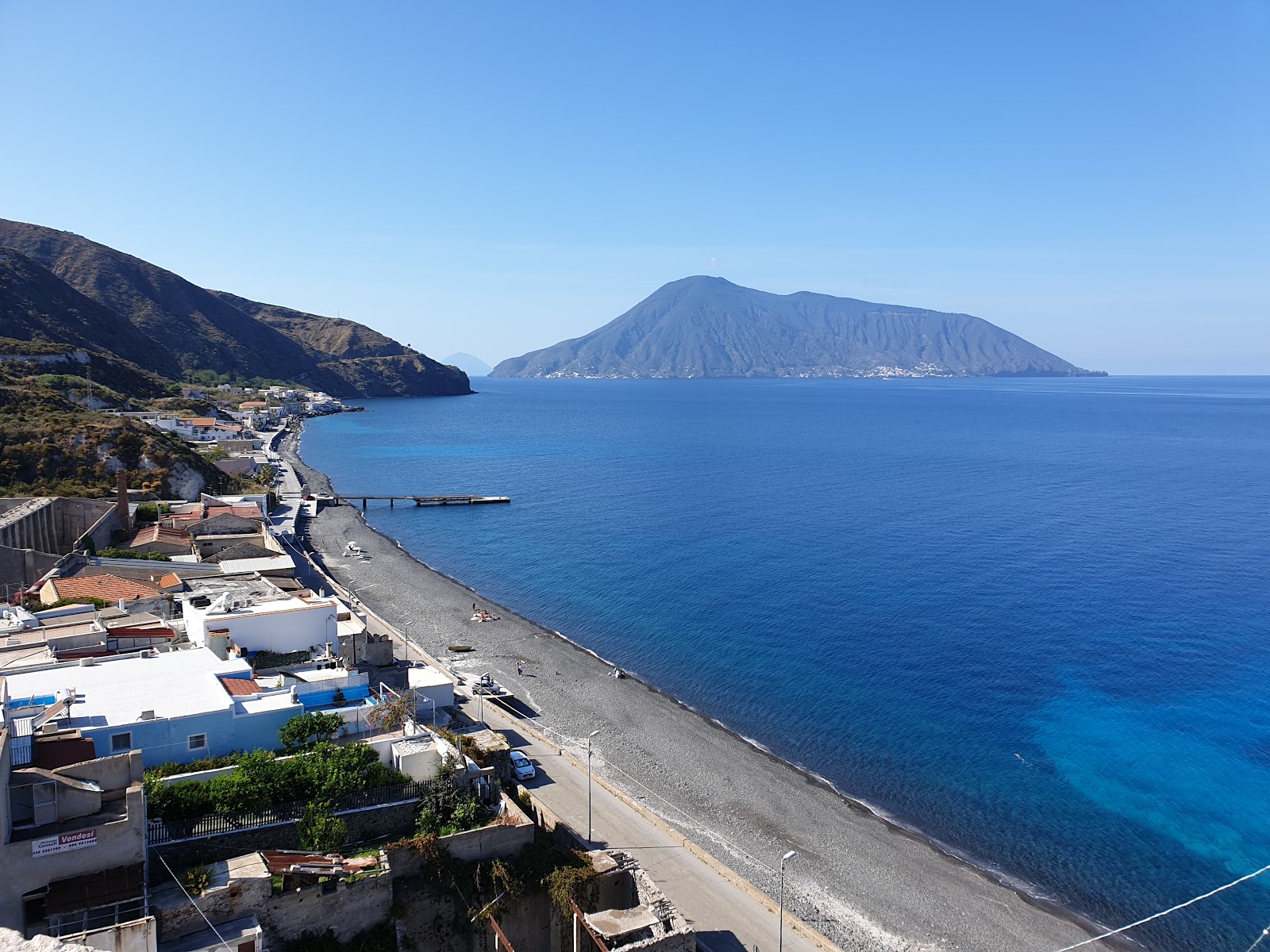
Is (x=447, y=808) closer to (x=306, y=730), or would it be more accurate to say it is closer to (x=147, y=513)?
(x=306, y=730)

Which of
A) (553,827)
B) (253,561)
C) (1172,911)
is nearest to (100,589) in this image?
(253,561)

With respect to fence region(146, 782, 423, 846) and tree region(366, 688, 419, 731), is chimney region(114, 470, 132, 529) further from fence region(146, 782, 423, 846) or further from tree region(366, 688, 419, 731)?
fence region(146, 782, 423, 846)

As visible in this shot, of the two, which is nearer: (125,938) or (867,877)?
(125,938)

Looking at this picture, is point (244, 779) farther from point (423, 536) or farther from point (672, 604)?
point (423, 536)

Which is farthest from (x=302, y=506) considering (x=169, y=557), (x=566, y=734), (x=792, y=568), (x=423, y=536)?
(x=566, y=734)

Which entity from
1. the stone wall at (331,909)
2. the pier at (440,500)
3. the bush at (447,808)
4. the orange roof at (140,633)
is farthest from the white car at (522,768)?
the pier at (440,500)
